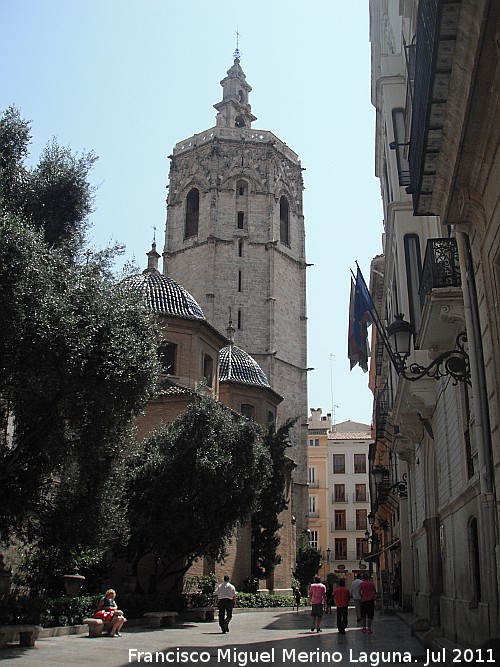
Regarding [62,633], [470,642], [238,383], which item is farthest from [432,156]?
[238,383]

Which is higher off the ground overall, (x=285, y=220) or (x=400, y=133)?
(x=285, y=220)

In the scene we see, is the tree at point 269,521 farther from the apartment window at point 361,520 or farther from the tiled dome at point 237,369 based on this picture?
the apartment window at point 361,520

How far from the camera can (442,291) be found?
10359 millimetres

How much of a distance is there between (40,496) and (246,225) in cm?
4683

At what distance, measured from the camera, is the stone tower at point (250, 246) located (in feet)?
181

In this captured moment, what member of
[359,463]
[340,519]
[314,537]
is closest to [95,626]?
[314,537]

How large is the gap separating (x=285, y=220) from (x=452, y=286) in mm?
52818

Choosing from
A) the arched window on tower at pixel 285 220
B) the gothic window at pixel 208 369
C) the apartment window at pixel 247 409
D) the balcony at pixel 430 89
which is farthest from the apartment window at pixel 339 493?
the balcony at pixel 430 89

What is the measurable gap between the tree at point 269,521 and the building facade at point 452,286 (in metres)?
15.9

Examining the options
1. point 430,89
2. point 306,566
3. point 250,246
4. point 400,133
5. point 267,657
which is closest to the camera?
point 430,89

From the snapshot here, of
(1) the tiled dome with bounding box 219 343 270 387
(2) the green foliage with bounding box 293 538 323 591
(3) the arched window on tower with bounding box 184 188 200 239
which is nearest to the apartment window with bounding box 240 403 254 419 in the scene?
(1) the tiled dome with bounding box 219 343 270 387

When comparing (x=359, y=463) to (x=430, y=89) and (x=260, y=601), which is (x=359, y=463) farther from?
(x=430, y=89)

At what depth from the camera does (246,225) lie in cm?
5894

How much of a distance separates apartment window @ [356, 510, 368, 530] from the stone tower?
16699 mm
